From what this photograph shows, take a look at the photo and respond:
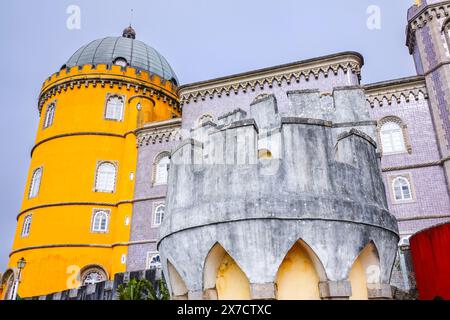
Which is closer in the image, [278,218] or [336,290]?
[336,290]

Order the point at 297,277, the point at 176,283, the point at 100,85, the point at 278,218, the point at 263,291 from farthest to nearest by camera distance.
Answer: the point at 100,85, the point at 176,283, the point at 297,277, the point at 278,218, the point at 263,291

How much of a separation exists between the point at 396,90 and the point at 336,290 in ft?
54.8

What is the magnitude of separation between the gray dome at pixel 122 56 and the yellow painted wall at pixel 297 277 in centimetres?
2339

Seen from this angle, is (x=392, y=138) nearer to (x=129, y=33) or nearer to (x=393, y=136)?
(x=393, y=136)

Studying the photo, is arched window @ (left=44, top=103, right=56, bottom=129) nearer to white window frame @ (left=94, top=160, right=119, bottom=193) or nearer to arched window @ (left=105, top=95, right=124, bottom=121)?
arched window @ (left=105, top=95, right=124, bottom=121)

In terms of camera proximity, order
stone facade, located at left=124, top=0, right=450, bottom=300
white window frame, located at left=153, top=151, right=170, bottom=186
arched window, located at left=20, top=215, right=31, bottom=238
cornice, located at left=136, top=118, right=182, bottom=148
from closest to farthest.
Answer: stone facade, located at left=124, top=0, right=450, bottom=300 → white window frame, located at left=153, top=151, right=170, bottom=186 → arched window, located at left=20, top=215, right=31, bottom=238 → cornice, located at left=136, top=118, right=182, bottom=148

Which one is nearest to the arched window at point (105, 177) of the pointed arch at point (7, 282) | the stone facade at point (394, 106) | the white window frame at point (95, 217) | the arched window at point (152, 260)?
the white window frame at point (95, 217)

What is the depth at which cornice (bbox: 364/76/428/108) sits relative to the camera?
18.7 meters

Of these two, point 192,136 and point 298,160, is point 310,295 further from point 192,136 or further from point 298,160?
point 192,136

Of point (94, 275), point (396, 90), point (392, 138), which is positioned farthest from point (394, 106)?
point (94, 275)

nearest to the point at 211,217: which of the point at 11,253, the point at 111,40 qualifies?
the point at 11,253

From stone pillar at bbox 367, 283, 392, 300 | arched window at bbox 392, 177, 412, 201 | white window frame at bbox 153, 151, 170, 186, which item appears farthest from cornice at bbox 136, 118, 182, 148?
stone pillar at bbox 367, 283, 392, 300

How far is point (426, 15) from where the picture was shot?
63.3 ft

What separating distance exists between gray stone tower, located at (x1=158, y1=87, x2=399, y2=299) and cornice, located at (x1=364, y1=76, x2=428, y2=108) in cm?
1462
